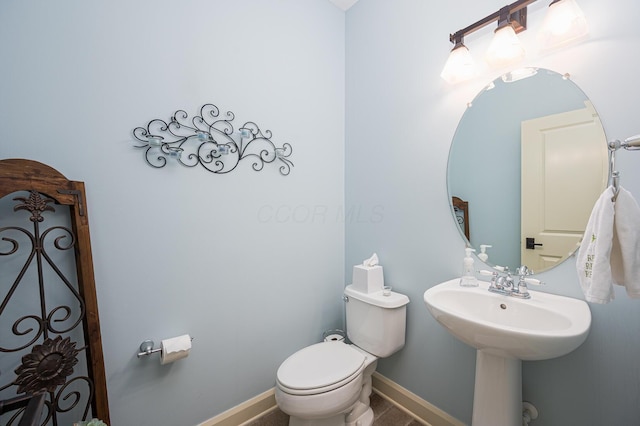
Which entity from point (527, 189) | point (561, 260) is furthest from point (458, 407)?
point (527, 189)

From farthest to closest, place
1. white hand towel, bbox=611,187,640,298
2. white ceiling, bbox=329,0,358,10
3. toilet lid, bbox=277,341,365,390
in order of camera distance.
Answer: white ceiling, bbox=329,0,358,10, toilet lid, bbox=277,341,365,390, white hand towel, bbox=611,187,640,298

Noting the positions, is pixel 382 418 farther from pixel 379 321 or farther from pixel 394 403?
pixel 379 321

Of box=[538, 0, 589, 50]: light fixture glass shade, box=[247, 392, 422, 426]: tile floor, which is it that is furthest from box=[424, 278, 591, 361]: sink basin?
box=[538, 0, 589, 50]: light fixture glass shade

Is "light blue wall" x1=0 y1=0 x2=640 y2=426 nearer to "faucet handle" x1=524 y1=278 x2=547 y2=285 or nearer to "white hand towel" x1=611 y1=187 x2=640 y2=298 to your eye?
"faucet handle" x1=524 y1=278 x2=547 y2=285

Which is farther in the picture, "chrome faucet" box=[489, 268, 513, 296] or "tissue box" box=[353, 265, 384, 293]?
"tissue box" box=[353, 265, 384, 293]

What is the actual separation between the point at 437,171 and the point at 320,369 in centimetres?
118

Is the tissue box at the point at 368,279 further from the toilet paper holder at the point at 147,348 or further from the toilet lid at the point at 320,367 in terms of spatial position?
the toilet paper holder at the point at 147,348

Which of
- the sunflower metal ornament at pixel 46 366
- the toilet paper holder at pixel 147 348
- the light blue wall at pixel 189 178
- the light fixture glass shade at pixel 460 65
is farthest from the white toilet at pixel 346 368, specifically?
the light fixture glass shade at pixel 460 65

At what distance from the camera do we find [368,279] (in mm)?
1548

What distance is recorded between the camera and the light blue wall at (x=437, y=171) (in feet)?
3.02

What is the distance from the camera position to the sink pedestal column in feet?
3.29

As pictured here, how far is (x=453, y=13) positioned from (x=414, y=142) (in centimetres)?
65

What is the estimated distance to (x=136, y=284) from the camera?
3.83 feet

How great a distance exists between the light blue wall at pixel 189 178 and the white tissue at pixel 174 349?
3.4 inches
